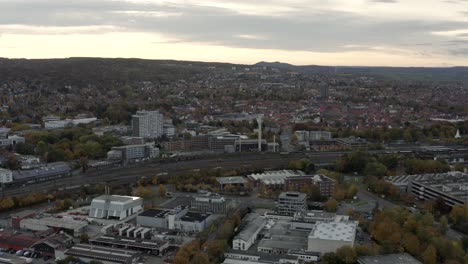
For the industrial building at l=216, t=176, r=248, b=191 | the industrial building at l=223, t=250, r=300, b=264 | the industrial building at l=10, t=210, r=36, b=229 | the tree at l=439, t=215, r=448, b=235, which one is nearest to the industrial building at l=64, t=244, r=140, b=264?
the industrial building at l=223, t=250, r=300, b=264

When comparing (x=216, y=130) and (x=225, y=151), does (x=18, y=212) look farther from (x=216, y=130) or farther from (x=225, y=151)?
(x=216, y=130)

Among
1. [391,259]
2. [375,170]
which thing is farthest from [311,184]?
[391,259]

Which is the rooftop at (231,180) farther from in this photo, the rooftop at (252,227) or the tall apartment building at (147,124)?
the tall apartment building at (147,124)

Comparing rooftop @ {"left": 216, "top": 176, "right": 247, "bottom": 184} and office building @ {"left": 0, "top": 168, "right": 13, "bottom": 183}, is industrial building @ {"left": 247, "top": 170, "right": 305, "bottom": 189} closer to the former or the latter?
rooftop @ {"left": 216, "top": 176, "right": 247, "bottom": 184}

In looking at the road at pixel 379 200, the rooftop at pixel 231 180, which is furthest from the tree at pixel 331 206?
the rooftop at pixel 231 180

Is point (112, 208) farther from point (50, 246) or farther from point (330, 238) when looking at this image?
point (330, 238)

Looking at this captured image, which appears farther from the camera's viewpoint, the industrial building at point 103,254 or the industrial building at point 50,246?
the industrial building at point 50,246

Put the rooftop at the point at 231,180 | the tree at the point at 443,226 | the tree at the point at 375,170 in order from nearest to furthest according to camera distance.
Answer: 1. the tree at the point at 443,226
2. the rooftop at the point at 231,180
3. the tree at the point at 375,170
